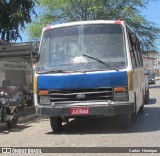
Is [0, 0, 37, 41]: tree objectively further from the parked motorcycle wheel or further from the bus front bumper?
the bus front bumper

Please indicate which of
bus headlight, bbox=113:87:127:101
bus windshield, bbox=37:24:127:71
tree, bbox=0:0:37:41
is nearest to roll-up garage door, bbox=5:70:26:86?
tree, bbox=0:0:37:41

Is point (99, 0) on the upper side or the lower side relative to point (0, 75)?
upper

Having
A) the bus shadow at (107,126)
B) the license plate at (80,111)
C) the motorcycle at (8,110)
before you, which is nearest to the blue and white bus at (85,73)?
the license plate at (80,111)

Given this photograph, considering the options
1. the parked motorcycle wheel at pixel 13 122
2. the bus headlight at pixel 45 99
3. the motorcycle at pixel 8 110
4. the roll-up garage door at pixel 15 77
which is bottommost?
the parked motorcycle wheel at pixel 13 122

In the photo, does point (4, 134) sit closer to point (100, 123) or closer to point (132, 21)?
point (100, 123)

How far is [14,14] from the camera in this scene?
1956 cm

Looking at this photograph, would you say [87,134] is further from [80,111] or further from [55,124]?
[55,124]

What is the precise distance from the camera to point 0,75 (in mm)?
18172

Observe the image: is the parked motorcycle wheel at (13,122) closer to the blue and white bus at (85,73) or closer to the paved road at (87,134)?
the paved road at (87,134)

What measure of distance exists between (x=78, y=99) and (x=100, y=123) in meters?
2.71

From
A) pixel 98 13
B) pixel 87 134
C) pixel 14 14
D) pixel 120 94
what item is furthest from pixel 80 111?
pixel 98 13

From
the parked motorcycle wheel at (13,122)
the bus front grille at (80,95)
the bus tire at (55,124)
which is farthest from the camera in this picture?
the parked motorcycle wheel at (13,122)

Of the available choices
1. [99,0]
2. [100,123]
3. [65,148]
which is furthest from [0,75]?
[99,0]

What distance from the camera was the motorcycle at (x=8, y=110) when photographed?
42.5 ft
